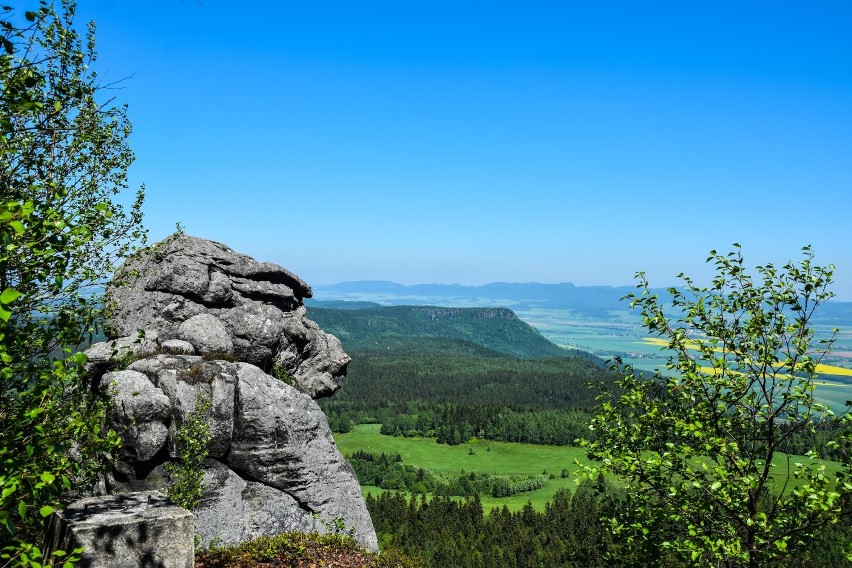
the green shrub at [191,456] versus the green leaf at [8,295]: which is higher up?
the green leaf at [8,295]

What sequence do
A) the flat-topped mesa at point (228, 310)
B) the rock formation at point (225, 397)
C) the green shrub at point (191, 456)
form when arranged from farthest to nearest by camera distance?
the flat-topped mesa at point (228, 310), the rock formation at point (225, 397), the green shrub at point (191, 456)

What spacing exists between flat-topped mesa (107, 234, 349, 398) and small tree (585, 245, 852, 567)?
20544 mm

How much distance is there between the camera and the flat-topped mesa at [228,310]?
29453 mm

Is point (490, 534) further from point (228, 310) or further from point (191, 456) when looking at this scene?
point (191, 456)

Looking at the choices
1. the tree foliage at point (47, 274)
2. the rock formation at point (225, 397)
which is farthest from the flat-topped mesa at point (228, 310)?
the tree foliage at point (47, 274)

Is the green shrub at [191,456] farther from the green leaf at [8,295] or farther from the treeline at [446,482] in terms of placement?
the treeline at [446,482]

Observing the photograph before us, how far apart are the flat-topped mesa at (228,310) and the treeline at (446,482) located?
156980mm

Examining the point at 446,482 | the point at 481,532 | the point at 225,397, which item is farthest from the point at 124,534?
the point at 446,482

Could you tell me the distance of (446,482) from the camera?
194 meters

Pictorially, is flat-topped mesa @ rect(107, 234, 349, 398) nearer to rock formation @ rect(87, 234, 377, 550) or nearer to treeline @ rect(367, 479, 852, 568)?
rock formation @ rect(87, 234, 377, 550)

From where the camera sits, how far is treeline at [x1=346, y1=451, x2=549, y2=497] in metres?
183

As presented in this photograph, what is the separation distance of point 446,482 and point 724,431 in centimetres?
18814

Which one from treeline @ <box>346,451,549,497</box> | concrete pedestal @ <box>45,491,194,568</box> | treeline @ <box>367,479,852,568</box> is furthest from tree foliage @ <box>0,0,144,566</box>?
treeline @ <box>346,451,549,497</box>

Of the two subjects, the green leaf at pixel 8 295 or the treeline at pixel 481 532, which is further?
the treeline at pixel 481 532
